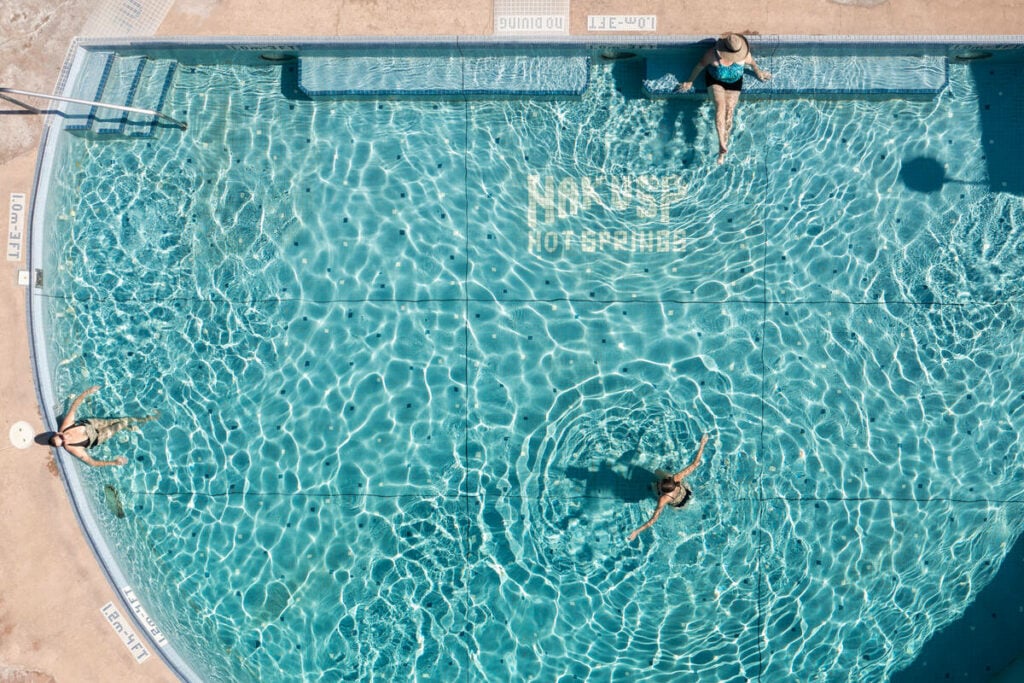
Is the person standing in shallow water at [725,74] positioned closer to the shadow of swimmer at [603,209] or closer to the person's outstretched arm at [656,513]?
the shadow of swimmer at [603,209]

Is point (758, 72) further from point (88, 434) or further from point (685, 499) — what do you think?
point (88, 434)

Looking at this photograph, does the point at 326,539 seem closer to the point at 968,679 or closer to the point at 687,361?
the point at 687,361

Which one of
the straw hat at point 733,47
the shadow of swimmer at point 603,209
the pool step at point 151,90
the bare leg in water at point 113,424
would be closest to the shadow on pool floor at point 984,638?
the shadow of swimmer at point 603,209

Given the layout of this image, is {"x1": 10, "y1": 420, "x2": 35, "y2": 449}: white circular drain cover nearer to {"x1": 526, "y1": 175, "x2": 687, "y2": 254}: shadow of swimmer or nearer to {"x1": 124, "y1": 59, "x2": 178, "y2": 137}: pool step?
{"x1": 124, "y1": 59, "x2": 178, "y2": 137}: pool step

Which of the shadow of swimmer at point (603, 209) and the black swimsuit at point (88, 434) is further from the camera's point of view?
the shadow of swimmer at point (603, 209)

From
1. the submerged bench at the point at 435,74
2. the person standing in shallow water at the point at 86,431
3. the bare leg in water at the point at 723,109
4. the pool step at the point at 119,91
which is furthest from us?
the pool step at the point at 119,91

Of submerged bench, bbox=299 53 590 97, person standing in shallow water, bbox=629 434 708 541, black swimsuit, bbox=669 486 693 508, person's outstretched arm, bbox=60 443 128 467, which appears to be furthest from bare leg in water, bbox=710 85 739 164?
person's outstretched arm, bbox=60 443 128 467

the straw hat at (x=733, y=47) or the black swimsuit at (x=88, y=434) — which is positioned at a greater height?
the straw hat at (x=733, y=47)

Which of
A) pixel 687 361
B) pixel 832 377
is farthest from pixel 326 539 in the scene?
pixel 832 377
